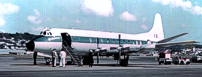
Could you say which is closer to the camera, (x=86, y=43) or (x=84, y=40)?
(x=84, y=40)

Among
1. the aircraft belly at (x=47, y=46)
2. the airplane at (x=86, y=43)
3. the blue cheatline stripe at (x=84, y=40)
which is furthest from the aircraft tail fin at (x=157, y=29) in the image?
the aircraft belly at (x=47, y=46)

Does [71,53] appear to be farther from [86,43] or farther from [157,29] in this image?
[157,29]

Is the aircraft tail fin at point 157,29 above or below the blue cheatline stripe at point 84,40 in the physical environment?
above

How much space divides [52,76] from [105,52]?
49.0 ft

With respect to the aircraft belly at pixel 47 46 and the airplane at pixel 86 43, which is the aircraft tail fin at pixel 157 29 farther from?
the aircraft belly at pixel 47 46

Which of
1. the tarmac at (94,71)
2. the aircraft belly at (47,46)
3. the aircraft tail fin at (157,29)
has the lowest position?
the tarmac at (94,71)

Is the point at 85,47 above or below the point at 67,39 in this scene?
below

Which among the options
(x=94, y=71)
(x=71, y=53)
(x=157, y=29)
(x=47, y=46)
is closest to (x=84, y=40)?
(x=71, y=53)

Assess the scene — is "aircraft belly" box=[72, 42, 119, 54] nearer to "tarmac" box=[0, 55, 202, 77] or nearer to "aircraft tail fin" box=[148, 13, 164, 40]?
"tarmac" box=[0, 55, 202, 77]

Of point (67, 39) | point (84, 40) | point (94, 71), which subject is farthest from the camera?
point (84, 40)

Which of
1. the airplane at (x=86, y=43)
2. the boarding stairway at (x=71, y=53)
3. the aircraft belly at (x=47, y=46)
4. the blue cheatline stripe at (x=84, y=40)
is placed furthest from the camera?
the boarding stairway at (x=71, y=53)

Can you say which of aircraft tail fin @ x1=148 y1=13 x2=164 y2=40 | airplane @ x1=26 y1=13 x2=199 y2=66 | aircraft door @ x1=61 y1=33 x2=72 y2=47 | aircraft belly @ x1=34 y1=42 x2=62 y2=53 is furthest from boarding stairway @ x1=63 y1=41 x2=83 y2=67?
aircraft tail fin @ x1=148 y1=13 x2=164 y2=40

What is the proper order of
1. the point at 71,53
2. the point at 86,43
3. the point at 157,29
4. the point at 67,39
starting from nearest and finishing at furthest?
the point at 71,53, the point at 67,39, the point at 86,43, the point at 157,29

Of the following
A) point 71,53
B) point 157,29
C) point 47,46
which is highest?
point 157,29
